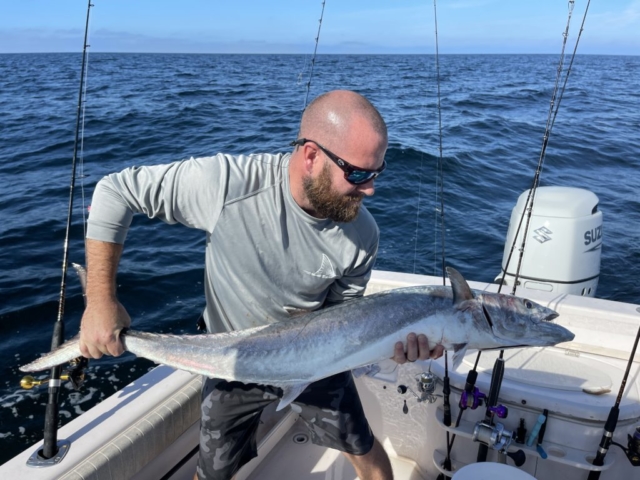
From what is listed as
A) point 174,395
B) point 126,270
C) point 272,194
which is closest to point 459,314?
point 272,194

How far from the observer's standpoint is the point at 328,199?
2.31m

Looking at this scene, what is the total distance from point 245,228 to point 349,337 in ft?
2.26

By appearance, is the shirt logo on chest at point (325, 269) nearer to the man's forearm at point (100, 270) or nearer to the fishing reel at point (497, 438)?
the man's forearm at point (100, 270)

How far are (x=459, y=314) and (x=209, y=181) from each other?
1.25 metres

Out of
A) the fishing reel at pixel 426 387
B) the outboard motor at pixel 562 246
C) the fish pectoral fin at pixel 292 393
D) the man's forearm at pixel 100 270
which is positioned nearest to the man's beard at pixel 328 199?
the fish pectoral fin at pixel 292 393

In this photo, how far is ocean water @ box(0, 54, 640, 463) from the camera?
6.07 meters

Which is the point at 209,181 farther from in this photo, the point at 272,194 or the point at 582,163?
the point at 582,163

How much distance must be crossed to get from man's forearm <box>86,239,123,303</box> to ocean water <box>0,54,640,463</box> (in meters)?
3.04

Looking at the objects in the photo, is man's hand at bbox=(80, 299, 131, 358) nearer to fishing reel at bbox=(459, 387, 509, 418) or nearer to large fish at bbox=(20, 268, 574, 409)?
large fish at bbox=(20, 268, 574, 409)

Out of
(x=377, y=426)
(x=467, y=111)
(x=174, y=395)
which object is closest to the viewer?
(x=174, y=395)

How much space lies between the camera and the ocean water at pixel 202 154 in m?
6.07

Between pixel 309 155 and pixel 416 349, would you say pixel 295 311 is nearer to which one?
pixel 416 349

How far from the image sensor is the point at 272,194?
2451 millimetres

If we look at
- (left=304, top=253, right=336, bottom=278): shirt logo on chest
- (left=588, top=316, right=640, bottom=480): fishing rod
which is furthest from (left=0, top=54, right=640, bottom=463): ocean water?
(left=588, top=316, right=640, bottom=480): fishing rod
